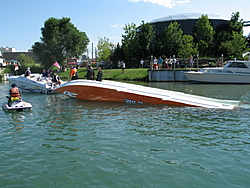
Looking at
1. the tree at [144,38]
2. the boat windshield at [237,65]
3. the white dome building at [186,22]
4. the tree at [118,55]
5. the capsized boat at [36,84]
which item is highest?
the white dome building at [186,22]

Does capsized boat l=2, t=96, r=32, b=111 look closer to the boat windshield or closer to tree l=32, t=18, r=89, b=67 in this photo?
the boat windshield

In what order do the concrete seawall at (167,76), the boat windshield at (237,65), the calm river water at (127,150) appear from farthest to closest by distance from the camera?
the concrete seawall at (167,76) < the boat windshield at (237,65) < the calm river water at (127,150)

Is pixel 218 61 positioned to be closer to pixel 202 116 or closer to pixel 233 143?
pixel 202 116

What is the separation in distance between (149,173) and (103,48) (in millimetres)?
62332

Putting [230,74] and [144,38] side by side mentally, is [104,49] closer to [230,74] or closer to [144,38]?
[144,38]

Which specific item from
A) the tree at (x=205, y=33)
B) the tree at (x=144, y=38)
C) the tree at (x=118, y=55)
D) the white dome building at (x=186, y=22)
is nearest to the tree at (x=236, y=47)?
the tree at (x=205, y=33)

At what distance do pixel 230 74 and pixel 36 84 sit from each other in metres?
22.0

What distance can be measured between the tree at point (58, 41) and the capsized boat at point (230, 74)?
127 feet

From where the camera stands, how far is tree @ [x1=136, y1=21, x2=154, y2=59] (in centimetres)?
5219

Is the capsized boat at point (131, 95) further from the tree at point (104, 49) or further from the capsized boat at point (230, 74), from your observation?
the tree at point (104, 49)

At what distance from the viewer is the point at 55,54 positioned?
202ft

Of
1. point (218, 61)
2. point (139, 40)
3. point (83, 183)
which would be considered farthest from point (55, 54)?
point (83, 183)

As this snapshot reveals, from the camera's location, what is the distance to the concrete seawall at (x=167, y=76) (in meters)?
35.8

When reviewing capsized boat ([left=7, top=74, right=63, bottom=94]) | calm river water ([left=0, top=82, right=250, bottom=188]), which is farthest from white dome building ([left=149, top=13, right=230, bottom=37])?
calm river water ([left=0, top=82, right=250, bottom=188])
